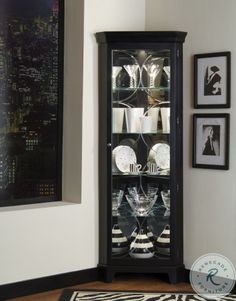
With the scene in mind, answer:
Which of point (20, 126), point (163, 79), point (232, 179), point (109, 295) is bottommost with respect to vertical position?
point (109, 295)

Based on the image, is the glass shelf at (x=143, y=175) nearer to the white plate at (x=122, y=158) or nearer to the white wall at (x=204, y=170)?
the white plate at (x=122, y=158)

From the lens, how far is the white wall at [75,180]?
14.2ft

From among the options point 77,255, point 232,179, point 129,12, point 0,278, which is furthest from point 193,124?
point 0,278

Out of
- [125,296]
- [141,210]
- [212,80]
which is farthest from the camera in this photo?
[141,210]

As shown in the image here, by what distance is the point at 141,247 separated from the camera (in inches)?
182

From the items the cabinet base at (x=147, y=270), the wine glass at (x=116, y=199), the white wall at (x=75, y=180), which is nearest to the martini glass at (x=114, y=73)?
the white wall at (x=75, y=180)

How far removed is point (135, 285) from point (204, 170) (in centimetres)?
106

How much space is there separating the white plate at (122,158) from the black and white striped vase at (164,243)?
1.91 feet

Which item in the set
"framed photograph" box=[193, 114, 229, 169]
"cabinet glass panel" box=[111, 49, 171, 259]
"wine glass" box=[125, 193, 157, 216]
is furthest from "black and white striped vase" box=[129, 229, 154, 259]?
"framed photograph" box=[193, 114, 229, 169]

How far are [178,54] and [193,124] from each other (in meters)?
0.57

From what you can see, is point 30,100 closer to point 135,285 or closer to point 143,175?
point 143,175

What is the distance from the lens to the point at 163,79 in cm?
462

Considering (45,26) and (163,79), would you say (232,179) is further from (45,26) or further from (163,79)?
(45,26)

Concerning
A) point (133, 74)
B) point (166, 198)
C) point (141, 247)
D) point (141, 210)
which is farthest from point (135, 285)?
point (133, 74)
